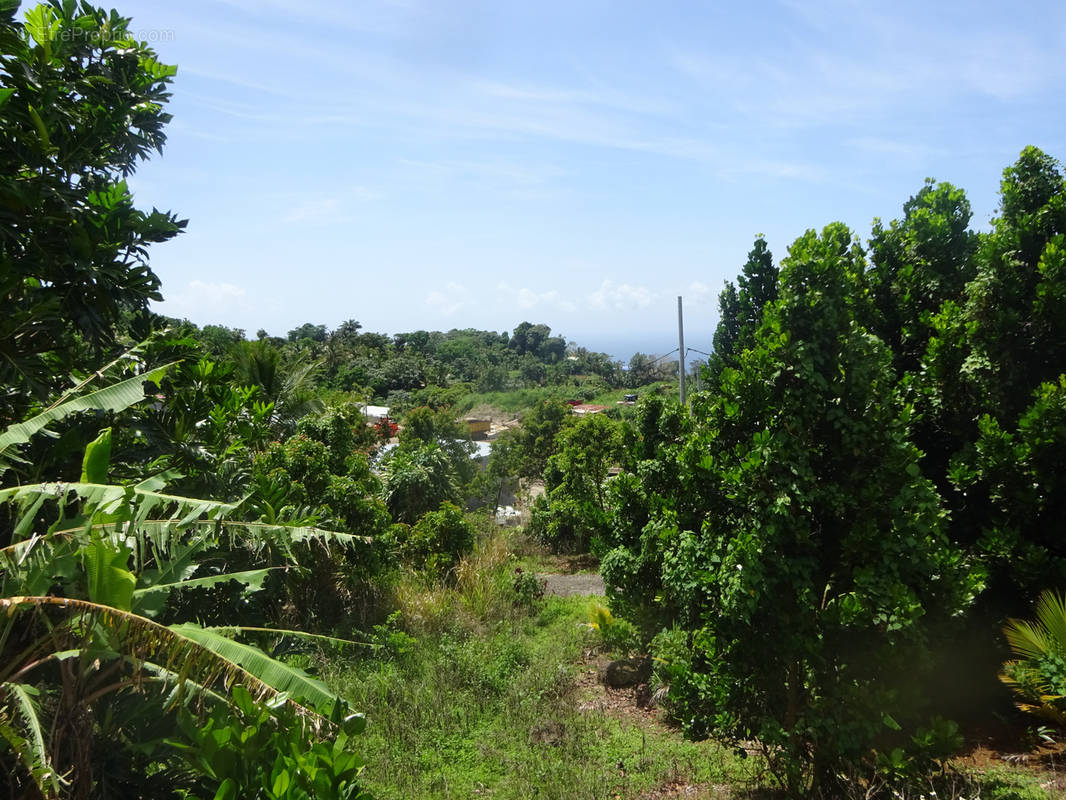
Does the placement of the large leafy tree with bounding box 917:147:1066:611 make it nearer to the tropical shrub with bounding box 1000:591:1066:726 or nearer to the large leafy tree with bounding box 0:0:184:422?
the tropical shrub with bounding box 1000:591:1066:726

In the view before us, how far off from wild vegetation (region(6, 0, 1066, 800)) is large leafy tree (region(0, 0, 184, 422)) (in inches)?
1.0

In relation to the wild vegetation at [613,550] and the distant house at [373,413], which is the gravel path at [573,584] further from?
the distant house at [373,413]

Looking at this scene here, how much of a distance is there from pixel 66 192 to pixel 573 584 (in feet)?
36.2

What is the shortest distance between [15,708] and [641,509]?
688 centimetres

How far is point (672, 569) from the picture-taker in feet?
17.5

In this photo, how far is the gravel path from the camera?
43.3ft

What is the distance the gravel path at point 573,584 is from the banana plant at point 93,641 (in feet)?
30.5

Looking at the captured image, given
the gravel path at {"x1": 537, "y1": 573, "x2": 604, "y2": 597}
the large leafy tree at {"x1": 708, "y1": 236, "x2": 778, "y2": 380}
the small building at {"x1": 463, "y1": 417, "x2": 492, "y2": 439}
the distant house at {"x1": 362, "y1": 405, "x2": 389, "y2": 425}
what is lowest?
the gravel path at {"x1": 537, "y1": 573, "x2": 604, "y2": 597}

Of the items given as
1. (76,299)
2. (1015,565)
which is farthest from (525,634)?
(76,299)

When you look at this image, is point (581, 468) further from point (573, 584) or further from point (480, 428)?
point (480, 428)

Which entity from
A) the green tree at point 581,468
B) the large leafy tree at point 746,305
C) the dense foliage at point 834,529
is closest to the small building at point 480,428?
the green tree at point 581,468

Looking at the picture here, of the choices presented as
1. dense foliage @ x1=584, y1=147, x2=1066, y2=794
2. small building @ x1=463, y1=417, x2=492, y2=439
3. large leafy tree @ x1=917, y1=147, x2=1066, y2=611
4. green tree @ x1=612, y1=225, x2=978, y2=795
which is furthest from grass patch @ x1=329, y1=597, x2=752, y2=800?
small building @ x1=463, y1=417, x2=492, y2=439

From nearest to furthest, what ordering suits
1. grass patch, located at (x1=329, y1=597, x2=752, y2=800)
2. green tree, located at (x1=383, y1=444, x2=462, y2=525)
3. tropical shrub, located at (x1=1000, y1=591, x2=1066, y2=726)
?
tropical shrub, located at (x1=1000, y1=591, x2=1066, y2=726) < grass patch, located at (x1=329, y1=597, x2=752, y2=800) < green tree, located at (x1=383, y1=444, x2=462, y2=525)

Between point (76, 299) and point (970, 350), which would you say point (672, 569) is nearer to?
point (970, 350)
